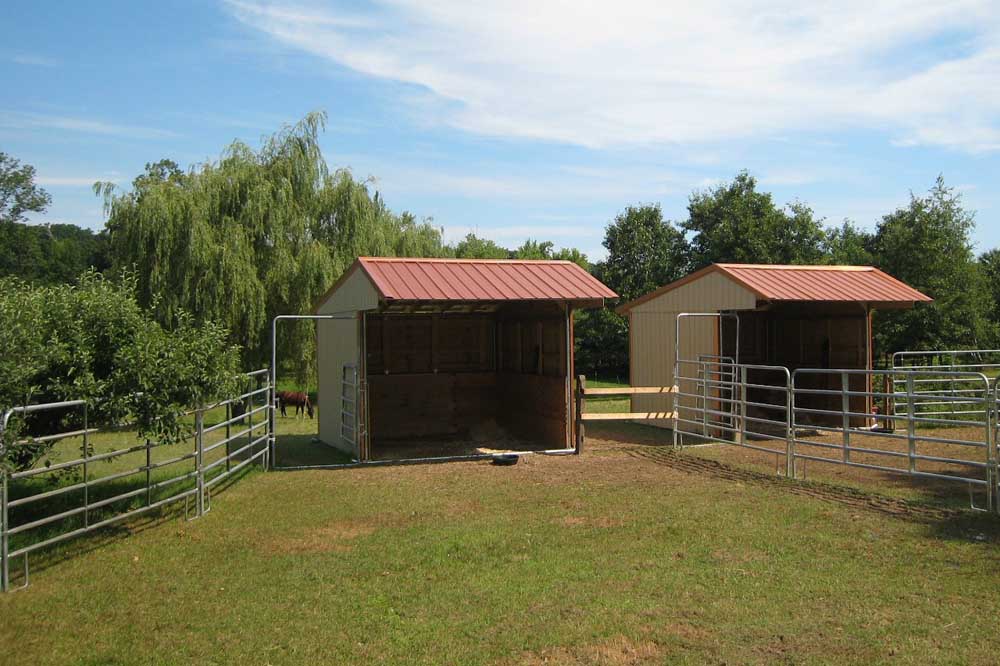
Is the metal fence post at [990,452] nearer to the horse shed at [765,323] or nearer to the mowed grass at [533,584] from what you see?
the mowed grass at [533,584]

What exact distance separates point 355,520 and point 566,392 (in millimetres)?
5000

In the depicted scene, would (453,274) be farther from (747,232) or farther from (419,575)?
(747,232)

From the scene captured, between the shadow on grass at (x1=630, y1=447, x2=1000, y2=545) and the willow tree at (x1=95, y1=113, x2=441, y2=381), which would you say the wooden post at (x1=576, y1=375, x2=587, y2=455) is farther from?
the willow tree at (x1=95, y1=113, x2=441, y2=381)

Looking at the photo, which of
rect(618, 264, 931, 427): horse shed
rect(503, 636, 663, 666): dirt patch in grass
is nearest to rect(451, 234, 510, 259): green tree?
rect(618, 264, 931, 427): horse shed

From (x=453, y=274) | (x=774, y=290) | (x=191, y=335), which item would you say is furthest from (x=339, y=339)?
(x=774, y=290)

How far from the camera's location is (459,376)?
1467cm

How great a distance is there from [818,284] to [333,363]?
8.12 meters

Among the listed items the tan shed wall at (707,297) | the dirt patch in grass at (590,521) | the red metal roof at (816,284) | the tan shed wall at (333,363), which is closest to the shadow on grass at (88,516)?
the tan shed wall at (333,363)

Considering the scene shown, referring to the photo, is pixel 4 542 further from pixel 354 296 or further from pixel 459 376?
pixel 459 376

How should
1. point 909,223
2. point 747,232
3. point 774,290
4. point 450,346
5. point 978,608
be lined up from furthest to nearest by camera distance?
point 747,232 → point 909,223 → point 450,346 → point 774,290 → point 978,608

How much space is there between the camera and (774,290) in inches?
505

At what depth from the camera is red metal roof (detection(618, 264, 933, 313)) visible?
12.9 m

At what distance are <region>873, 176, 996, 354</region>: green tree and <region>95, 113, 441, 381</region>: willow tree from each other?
14.3 m

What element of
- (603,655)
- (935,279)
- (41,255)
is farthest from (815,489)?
(41,255)
